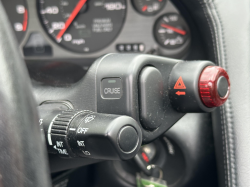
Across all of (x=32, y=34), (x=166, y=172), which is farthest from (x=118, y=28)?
(x=166, y=172)

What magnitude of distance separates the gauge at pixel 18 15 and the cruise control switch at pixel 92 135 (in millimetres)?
1145

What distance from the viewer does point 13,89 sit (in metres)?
0.38

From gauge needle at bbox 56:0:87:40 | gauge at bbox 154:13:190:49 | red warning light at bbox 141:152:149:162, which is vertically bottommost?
red warning light at bbox 141:152:149:162

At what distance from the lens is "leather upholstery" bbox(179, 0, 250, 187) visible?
0.76m

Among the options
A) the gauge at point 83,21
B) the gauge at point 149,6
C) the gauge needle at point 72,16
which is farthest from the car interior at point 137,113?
the gauge needle at point 72,16

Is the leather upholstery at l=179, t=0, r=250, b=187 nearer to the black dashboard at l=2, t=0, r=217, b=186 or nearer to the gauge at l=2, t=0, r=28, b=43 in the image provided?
the black dashboard at l=2, t=0, r=217, b=186

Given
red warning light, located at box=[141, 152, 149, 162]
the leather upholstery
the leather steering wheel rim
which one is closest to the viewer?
the leather steering wheel rim

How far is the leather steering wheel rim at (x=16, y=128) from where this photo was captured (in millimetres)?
380

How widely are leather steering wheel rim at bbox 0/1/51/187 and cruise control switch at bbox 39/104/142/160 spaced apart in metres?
0.14

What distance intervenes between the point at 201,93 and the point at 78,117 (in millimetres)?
224

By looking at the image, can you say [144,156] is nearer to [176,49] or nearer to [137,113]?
[137,113]

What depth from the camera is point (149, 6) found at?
1.46m

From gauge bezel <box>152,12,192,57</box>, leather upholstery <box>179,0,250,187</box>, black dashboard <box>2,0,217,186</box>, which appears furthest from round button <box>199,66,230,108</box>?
gauge bezel <box>152,12,192,57</box>

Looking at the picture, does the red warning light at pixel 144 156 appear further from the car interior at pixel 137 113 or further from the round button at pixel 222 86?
the round button at pixel 222 86
